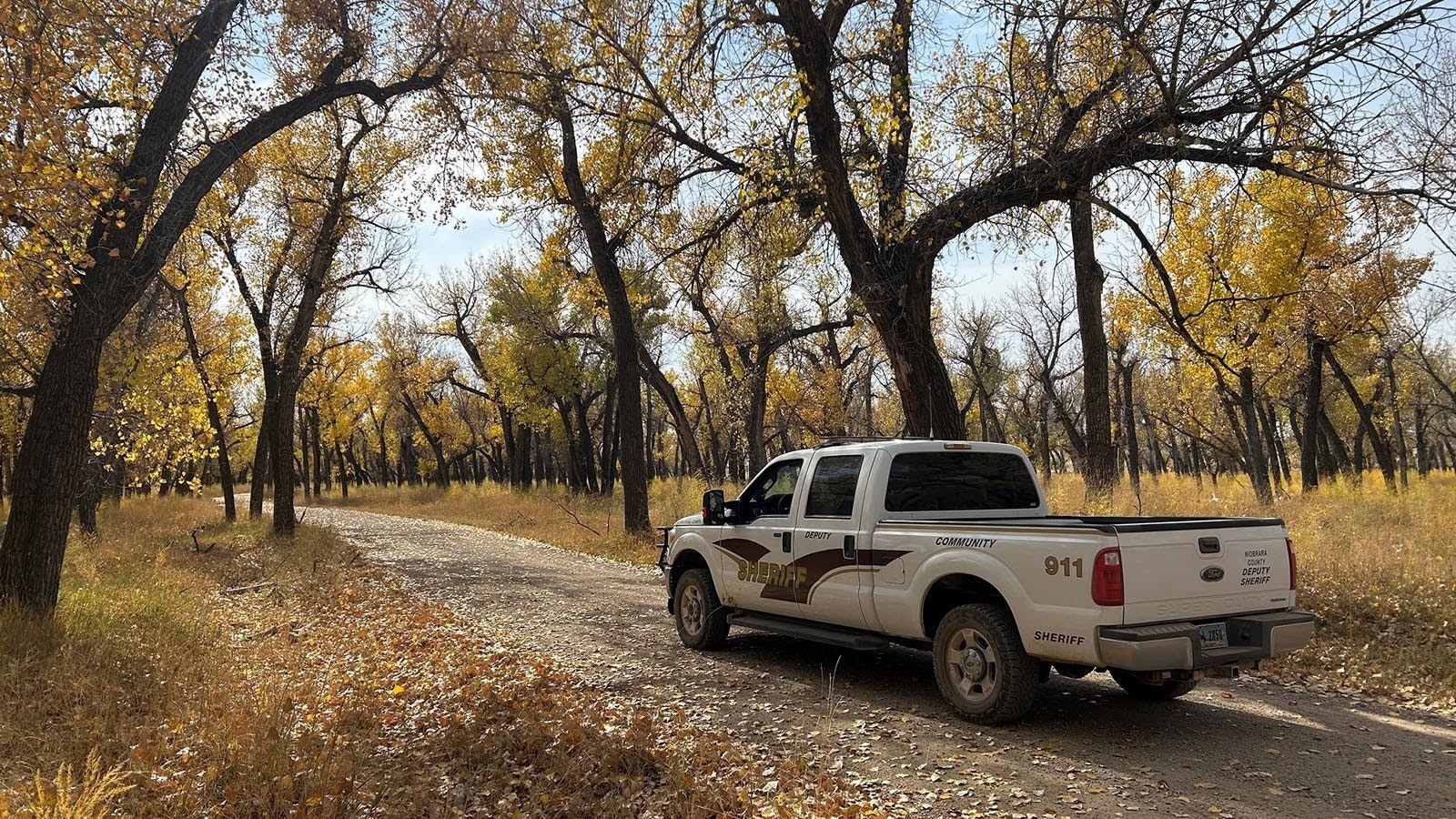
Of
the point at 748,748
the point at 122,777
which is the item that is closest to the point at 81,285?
the point at 122,777

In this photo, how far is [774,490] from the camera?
8117 millimetres

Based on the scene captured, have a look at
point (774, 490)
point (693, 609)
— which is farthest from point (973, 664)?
point (693, 609)

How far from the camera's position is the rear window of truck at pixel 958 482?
276 inches

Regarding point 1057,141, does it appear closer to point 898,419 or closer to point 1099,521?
point 1099,521

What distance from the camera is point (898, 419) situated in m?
63.7

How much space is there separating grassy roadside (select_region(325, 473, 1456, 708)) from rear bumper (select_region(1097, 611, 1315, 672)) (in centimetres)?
178

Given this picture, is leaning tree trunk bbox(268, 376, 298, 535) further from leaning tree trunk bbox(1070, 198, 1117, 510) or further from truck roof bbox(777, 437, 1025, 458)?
leaning tree trunk bbox(1070, 198, 1117, 510)

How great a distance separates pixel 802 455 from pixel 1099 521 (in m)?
2.65

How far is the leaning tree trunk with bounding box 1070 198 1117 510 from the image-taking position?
567 inches

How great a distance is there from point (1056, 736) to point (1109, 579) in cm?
128

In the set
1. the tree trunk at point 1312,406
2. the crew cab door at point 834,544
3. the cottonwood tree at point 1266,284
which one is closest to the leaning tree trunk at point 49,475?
the crew cab door at point 834,544

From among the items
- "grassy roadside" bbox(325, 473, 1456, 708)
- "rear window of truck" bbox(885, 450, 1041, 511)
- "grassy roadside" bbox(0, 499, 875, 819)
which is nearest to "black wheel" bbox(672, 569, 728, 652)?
"grassy roadside" bbox(0, 499, 875, 819)

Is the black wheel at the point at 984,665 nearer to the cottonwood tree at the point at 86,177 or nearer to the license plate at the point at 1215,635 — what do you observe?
the license plate at the point at 1215,635

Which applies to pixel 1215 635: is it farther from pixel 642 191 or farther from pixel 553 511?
pixel 553 511
